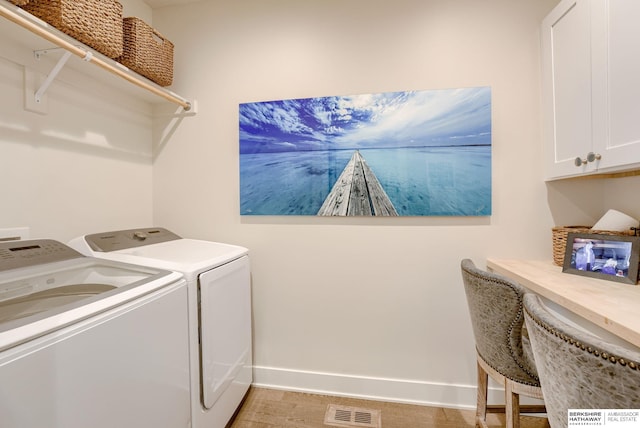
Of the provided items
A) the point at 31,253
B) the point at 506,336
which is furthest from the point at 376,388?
the point at 31,253

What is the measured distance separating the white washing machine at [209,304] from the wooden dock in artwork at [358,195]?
67 centimetres

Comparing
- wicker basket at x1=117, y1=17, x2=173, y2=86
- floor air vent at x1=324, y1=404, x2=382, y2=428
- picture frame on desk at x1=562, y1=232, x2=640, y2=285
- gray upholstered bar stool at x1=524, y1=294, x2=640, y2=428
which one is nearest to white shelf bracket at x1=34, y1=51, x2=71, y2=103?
wicker basket at x1=117, y1=17, x2=173, y2=86

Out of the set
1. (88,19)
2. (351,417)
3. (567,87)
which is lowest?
(351,417)

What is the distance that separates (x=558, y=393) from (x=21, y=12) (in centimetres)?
211

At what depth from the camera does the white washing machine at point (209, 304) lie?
4.14 ft

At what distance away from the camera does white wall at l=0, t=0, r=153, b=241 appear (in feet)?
4.16

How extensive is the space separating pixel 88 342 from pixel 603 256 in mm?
2015

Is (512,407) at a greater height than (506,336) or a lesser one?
lesser

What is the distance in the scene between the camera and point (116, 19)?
1.43 meters

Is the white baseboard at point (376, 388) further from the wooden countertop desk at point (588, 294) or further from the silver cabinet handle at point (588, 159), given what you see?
the silver cabinet handle at point (588, 159)

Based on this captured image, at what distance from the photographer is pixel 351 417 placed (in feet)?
5.37

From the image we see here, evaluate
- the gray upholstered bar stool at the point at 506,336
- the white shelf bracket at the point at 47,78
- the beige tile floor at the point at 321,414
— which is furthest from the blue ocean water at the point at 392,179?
the beige tile floor at the point at 321,414

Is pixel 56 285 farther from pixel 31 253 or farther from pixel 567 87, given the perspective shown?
pixel 567 87

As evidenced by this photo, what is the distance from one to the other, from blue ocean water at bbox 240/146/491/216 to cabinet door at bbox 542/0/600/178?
1.07 feet
